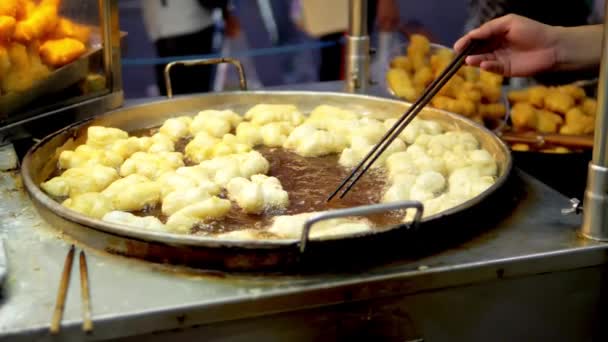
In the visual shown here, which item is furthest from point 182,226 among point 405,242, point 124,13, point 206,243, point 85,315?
point 124,13

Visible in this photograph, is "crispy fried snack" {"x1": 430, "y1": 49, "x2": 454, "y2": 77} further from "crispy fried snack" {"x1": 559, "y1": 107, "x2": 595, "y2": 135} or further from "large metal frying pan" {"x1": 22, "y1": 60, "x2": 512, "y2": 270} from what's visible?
"large metal frying pan" {"x1": 22, "y1": 60, "x2": 512, "y2": 270}

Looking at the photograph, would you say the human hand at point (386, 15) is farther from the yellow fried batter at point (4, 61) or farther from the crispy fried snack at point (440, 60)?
the yellow fried batter at point (4, 61)

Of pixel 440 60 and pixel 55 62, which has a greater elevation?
pixel 55 62

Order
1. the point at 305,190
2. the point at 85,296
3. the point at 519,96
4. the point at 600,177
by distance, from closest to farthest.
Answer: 1. the point at 85,296
2. the point at 600,177
3. the point at 305,190
4. the point at 519,96

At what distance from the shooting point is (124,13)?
7344 millimetres

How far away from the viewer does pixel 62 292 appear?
126 cm

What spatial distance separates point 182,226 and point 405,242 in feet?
1.62

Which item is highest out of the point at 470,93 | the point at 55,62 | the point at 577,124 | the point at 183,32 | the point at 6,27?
the point at 6,27

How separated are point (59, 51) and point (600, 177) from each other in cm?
156

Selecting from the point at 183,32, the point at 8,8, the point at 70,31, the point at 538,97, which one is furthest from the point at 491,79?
the point at 183,32

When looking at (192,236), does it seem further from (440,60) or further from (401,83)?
(440,60)

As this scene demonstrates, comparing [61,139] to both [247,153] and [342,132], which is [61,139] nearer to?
[247,153]

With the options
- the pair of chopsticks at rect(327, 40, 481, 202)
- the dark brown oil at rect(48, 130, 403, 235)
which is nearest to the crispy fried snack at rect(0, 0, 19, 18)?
the dark brown oil at rect(48, 130, 403, 235)

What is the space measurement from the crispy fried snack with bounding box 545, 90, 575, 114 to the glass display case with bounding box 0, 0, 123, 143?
1591mm
